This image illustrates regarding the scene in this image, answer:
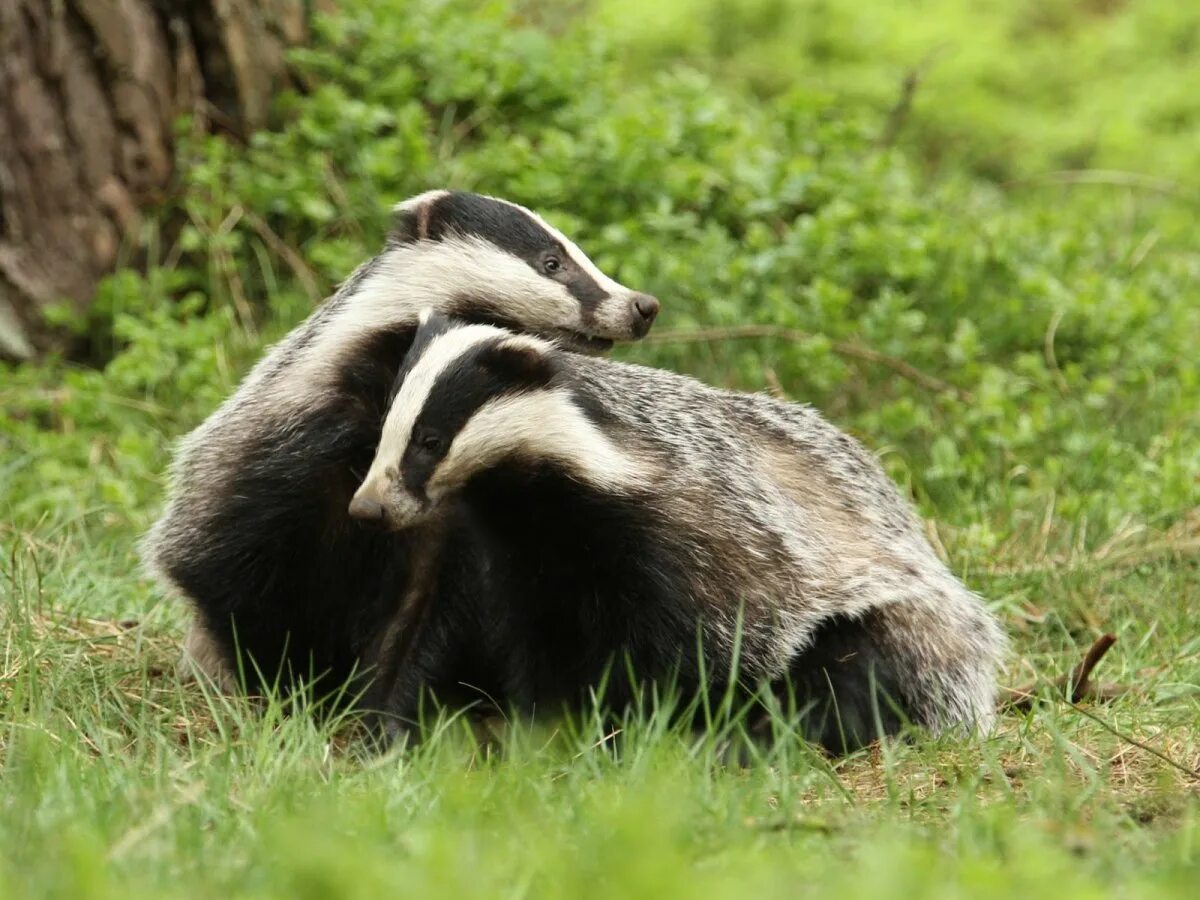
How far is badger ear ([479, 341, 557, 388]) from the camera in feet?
11.5

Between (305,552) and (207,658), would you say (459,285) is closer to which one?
(305,552)

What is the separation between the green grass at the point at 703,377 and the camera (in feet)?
7.91

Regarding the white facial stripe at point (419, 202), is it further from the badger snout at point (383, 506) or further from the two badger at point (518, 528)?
the badger snout at point (383, 506)

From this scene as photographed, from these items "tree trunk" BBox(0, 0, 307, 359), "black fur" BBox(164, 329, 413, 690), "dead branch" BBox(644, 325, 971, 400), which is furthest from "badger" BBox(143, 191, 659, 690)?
"tree trunk" BBox(0, 0, 307, 359)

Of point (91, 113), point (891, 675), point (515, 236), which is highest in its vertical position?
point (91, 113)

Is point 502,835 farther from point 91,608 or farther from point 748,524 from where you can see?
point 91,608

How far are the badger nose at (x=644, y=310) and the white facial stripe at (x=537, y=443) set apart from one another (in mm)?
444

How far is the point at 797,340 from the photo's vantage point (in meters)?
5.77

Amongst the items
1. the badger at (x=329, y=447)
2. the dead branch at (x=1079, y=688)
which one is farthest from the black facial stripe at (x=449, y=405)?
the dead branch at (x=1079, y=688)

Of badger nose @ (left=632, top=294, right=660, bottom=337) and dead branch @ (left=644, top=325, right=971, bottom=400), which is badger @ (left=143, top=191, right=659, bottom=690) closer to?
badger nose @ (left=632, top=294, right=660, bottom=337)

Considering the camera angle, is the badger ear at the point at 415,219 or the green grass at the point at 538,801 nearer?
the green grass at the point at 538,801

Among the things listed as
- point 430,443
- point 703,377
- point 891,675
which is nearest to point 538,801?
point 430,443

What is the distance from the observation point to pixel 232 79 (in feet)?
20.9

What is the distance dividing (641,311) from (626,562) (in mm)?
662
